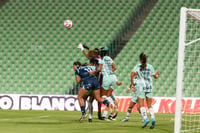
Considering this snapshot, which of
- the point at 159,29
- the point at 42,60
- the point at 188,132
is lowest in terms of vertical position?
the point at 188,132

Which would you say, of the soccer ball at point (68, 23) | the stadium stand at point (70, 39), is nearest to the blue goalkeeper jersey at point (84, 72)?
the stadium stand at point (70, 39)

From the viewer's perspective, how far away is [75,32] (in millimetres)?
28031

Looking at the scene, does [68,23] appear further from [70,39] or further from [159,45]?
[159,45]

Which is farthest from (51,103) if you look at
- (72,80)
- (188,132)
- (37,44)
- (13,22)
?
(188,132)

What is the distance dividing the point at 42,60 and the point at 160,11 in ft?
23.9

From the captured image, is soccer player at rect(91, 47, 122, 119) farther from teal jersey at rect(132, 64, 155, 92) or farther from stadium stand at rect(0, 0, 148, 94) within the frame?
stadium stand at rect(0, 0, 148, 94)

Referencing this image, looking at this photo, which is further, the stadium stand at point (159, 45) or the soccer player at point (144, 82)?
the stadium stand at point (159, 45)

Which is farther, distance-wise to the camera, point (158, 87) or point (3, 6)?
point (3, 6)

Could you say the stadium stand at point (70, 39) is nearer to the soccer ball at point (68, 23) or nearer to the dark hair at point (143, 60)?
the soccer ball at point (68, 23)

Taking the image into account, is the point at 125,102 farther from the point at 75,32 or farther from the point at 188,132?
the point at 188,132

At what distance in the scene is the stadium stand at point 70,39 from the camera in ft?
84.6

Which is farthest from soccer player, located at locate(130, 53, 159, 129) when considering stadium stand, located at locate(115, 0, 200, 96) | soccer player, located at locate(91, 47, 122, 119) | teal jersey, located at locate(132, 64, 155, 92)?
stadium stand, located at locate(115, 0, 200, 96)

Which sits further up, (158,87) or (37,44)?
(37,44)

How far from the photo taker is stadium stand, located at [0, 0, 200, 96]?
25.8 metres
